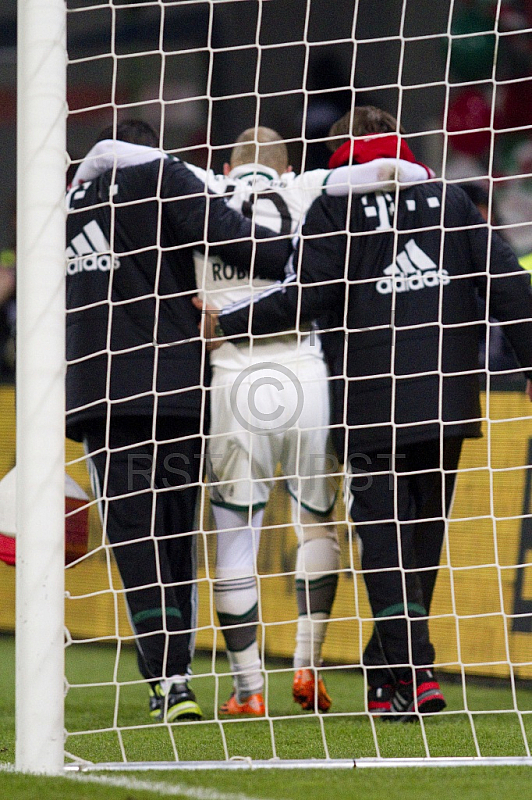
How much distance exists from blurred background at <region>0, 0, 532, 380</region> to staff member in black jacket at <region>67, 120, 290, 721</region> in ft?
7.67

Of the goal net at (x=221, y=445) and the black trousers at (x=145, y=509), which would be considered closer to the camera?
the goal net at (x=221, y=445)

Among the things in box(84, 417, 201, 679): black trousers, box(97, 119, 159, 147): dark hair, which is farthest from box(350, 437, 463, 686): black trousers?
box(97, 119, 159, 147): dark hair

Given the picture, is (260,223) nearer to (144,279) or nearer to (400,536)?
(144,279)

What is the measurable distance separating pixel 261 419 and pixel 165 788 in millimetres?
1264

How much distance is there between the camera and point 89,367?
3.01 meters

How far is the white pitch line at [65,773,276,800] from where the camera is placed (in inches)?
75.9

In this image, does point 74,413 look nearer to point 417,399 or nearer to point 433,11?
point 417,399

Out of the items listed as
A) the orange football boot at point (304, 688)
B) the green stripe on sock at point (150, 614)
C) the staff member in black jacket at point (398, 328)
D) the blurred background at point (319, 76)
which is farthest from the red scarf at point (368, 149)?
the blurred background at point (319, 76)

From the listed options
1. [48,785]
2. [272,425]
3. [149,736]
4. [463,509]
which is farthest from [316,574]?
[48,785]

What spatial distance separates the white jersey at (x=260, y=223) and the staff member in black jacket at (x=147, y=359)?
0.06 meters

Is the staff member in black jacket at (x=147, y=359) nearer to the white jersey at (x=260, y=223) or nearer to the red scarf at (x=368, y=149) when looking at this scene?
the white jersey at (x=260, y=223)

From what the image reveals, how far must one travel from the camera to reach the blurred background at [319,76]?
19.4ft

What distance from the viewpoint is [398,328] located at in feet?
9.73

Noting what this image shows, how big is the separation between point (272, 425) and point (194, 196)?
65 centimetres
